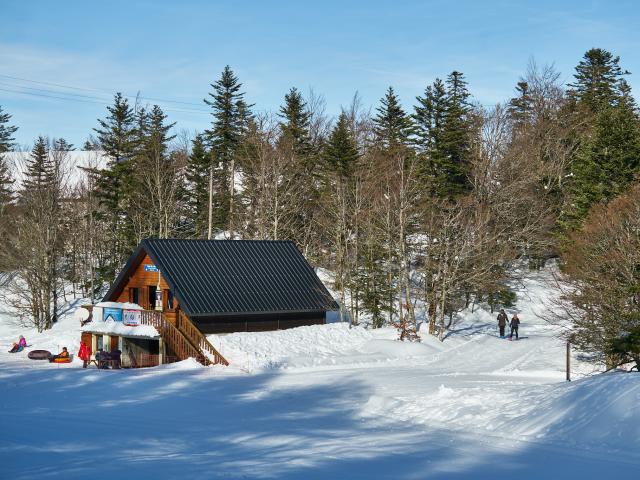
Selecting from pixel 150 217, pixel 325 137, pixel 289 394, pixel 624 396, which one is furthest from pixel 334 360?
pixel 325 137

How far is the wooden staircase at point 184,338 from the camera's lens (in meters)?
27.8

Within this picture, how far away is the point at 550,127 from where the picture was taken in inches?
2234

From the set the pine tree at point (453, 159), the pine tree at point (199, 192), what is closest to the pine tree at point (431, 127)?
the pine tree at point (453, 159)

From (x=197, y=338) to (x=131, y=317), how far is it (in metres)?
3.72

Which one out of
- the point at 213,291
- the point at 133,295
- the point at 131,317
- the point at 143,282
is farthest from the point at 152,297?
the point at 213,291

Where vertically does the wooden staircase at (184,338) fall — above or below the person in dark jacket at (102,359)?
above

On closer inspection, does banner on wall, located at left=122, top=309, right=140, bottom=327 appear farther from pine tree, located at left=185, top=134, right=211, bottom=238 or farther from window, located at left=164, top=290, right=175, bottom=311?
pine tree, located at left=185, top=134, right=211, bottom=238

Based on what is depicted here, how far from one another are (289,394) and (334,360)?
7.86 meters

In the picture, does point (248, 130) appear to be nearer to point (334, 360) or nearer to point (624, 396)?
point (334, 360)

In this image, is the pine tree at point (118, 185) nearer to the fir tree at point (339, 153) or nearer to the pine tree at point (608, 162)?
the fir tree at point (339, 153)

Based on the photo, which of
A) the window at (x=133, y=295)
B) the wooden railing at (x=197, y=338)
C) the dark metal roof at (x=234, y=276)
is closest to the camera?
the wooden railing at (x=197, y=338)

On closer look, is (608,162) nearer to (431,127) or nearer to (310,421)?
(431,127)

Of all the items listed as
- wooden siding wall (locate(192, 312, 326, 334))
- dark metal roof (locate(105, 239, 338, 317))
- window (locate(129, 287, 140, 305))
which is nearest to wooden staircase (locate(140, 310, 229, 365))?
wooden siding wall (locate(192, 312, 326, 334))

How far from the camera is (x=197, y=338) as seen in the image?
28.5m
